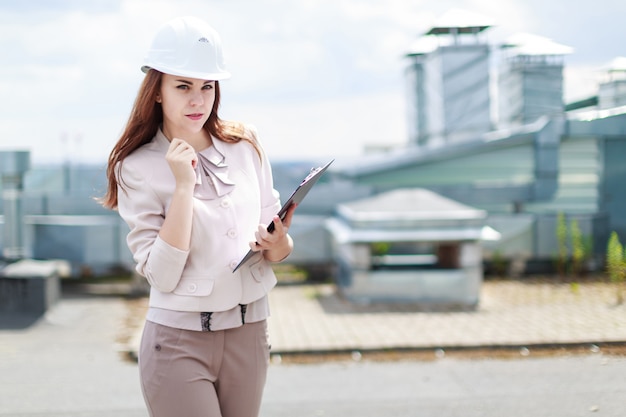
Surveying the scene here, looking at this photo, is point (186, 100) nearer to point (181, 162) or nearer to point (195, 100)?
point (195, 100)

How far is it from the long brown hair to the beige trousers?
52 cm

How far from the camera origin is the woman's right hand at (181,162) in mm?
2441

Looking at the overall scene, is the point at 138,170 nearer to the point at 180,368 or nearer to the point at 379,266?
the point at 180,368

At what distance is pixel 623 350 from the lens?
21.1ft

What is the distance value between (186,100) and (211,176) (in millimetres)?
251

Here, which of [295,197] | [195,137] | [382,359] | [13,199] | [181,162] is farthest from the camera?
[13,199]

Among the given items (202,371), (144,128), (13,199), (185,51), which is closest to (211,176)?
(144,128)

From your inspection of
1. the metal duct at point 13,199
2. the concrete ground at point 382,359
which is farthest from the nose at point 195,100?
the metal duct at point 13,199

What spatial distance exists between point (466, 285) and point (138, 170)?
6645mm

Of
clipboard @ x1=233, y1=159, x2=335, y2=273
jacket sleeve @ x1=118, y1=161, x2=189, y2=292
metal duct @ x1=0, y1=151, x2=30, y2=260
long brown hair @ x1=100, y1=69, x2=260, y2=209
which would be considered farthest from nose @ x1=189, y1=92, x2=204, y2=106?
metal duct @ x1=0, y1=151, x2=30, y2=260

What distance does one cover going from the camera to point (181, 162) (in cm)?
244

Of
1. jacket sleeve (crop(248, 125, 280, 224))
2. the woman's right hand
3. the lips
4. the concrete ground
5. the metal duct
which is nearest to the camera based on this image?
the woman's right hand

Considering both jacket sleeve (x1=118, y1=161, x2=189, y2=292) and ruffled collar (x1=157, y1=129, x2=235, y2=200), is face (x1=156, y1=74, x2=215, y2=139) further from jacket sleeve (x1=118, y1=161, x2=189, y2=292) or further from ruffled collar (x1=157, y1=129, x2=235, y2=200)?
jacket sleeve (x1=118, y1=161, x2=189, y2=292)

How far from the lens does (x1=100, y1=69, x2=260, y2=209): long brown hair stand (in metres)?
2.57
